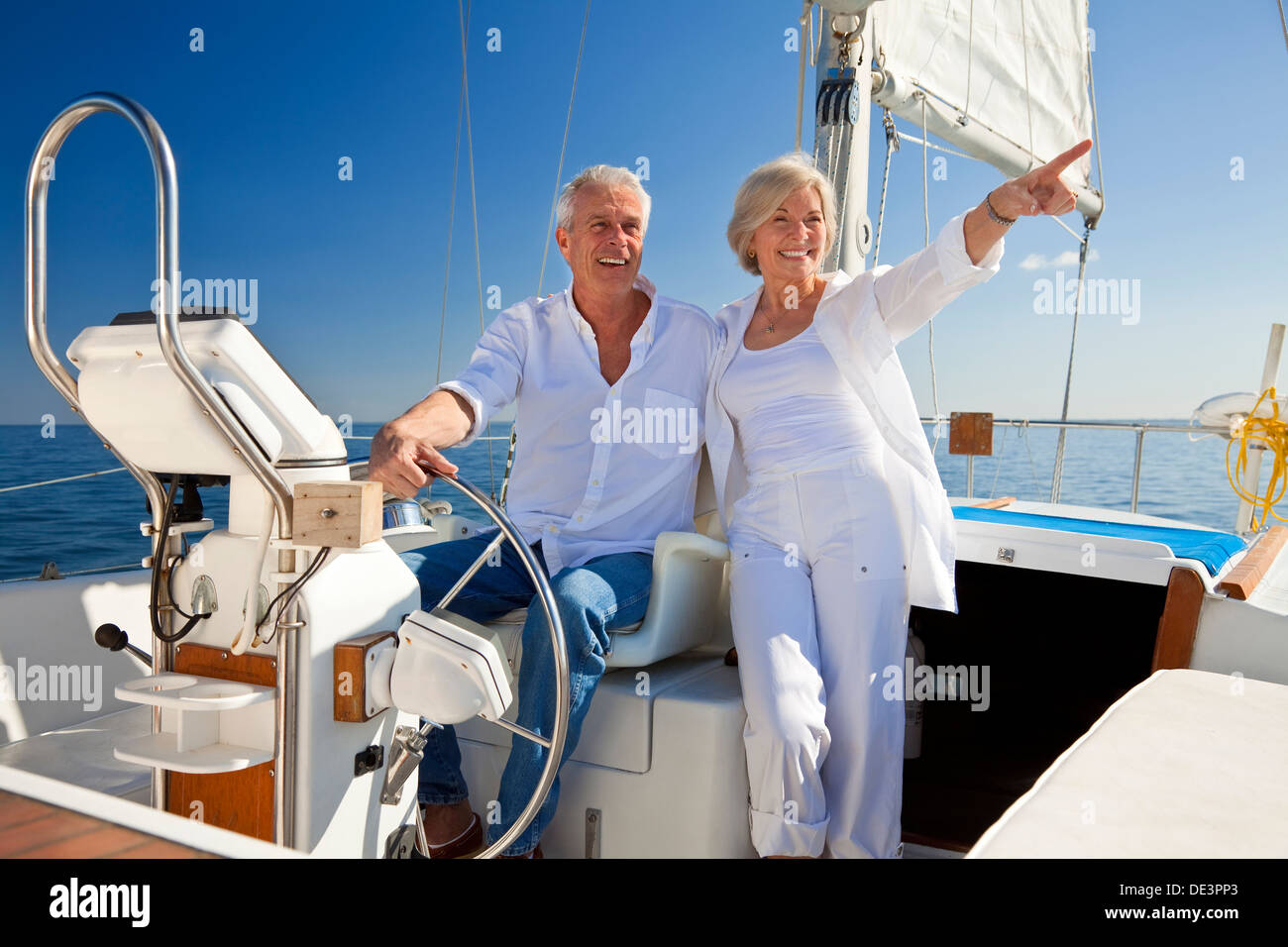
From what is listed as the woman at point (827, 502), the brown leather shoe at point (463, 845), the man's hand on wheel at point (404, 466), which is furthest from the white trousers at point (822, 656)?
the man's hand on wheel at point (404, 466)

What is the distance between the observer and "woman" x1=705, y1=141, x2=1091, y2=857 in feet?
5.07

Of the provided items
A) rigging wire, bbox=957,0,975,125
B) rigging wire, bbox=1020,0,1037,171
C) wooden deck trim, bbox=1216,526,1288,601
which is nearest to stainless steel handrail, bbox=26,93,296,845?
wooden deck trim, bbox=1216,526,1288,601

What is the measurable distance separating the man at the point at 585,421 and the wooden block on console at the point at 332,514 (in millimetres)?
528

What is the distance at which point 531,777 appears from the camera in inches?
57.2

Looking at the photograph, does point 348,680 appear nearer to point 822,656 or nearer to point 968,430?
point 822,656

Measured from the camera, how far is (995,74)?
4.19 metres

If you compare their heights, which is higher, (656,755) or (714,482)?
(714,482)

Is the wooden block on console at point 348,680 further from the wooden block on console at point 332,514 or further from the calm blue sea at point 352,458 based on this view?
the calm blue sea at point 352,458

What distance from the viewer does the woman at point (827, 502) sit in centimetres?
155

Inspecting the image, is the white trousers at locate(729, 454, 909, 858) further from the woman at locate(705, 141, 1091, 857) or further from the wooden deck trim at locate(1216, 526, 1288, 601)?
the wooden deck trim at locate(1216, 526, 1288, 601)
